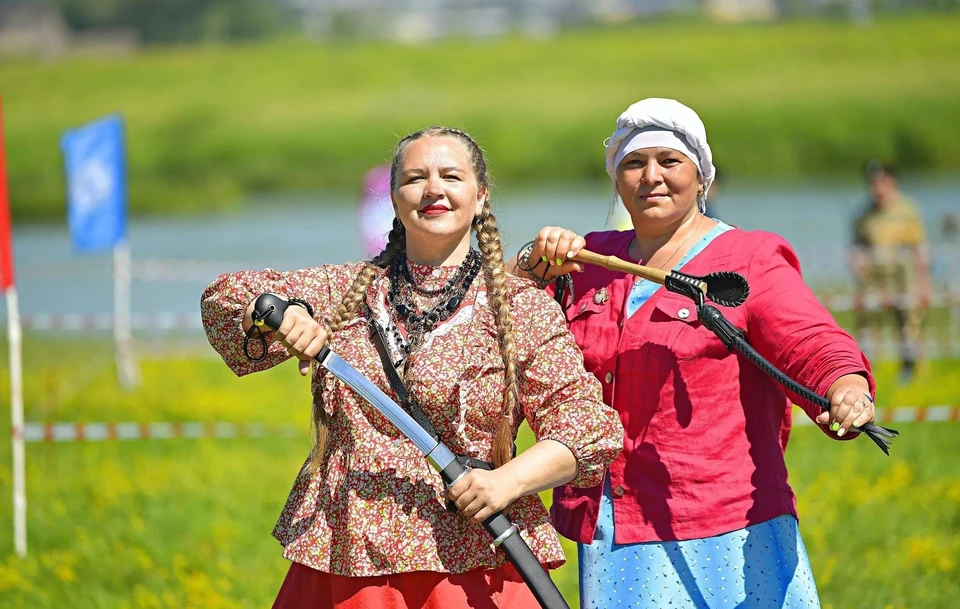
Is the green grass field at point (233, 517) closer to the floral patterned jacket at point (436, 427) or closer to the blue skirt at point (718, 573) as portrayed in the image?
the floral patterned jacket at point (436, 427)

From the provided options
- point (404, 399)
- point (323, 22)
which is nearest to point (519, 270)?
point (404, 399)

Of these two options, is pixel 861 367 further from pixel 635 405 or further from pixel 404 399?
pixel 404 399

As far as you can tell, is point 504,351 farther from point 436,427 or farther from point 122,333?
point 122,333

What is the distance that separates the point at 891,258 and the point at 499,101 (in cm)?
2633

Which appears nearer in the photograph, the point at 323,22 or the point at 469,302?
the point at 469,302

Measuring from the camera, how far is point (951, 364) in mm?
10438

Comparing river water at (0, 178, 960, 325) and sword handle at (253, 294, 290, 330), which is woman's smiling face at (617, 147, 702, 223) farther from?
river water at (0, 178, 960, 325)

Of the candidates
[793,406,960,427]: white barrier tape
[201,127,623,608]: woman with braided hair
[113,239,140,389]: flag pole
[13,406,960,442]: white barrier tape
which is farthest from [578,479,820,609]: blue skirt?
[113,239,140,389]: flag pole

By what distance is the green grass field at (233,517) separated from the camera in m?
5.04

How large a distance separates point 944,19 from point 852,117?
152 inches

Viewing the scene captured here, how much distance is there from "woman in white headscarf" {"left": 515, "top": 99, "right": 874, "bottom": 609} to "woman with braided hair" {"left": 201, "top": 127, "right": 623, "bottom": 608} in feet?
0.56

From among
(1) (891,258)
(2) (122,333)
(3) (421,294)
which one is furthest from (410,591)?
(1) (891,258)

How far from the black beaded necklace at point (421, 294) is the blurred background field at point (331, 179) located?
0.40 metres

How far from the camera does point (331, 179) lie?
33.5 meters
